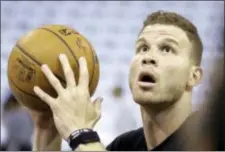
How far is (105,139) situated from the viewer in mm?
4480

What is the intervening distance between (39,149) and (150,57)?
42 centimetres

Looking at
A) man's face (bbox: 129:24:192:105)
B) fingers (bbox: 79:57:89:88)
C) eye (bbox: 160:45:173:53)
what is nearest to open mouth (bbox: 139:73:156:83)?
man's face (bbox: 129:24:192:105)

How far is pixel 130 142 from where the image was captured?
5.84ft

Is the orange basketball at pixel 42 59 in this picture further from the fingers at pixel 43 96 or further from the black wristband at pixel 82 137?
the black wristband at pixel 82 137

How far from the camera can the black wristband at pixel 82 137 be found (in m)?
1.26

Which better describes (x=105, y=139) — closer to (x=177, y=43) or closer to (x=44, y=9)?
(x=44, y=9)

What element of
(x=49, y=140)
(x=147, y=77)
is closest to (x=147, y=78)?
(x=147, y=77)

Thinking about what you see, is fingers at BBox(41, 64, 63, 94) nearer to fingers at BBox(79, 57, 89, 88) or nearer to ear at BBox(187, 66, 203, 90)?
fingers at BBox(79, 57, 89, 88)

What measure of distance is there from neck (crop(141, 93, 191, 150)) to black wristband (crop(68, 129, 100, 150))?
0.32 m

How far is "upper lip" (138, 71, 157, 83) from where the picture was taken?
151 cm

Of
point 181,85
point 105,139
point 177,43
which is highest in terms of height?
point 177,43

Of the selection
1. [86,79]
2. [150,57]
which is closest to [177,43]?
[150,57]

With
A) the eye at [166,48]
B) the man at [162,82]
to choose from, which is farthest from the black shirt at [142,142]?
the eye at [166,48]

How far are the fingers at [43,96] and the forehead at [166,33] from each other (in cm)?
40
